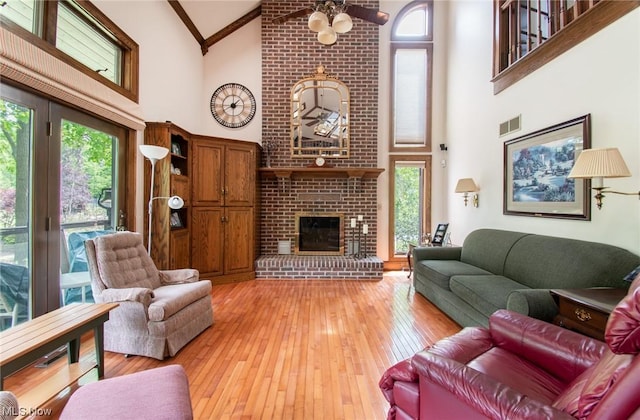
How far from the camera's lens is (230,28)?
16.6ft

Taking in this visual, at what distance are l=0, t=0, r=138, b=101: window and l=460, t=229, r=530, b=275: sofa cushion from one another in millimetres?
4525

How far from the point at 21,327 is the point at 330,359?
2.01 meters

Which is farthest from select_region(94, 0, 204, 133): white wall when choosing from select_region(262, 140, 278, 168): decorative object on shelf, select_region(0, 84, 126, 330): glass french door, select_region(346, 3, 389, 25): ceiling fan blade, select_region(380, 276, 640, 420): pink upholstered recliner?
select_region(380, 276, 640, 420): pink upholstered recliner


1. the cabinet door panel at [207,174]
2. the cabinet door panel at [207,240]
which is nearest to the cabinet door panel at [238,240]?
the cabinet door panel at [207,240]

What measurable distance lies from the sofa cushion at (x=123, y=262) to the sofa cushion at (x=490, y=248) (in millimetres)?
3598

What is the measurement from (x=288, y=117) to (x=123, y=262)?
11.8 ft

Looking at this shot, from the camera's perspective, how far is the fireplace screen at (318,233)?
17.1ft

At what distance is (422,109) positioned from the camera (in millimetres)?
5316

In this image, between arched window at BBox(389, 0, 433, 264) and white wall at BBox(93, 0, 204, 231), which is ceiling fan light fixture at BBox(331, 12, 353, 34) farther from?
arched window at BBox(389, 0, 433, 264)

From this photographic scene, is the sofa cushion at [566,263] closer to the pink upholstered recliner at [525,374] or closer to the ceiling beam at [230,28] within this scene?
the pink upholstered recliner at [525,374]

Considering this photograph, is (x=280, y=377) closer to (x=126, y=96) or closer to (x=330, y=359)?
(x=330, y=359)

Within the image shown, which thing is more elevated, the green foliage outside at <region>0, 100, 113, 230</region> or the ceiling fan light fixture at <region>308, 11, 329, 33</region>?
the ceiling fan light fixture at <region>308, 11, 329, 33</region>

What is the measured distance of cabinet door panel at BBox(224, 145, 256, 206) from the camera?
4.42 metres

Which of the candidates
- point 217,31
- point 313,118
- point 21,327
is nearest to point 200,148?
point 313,118
